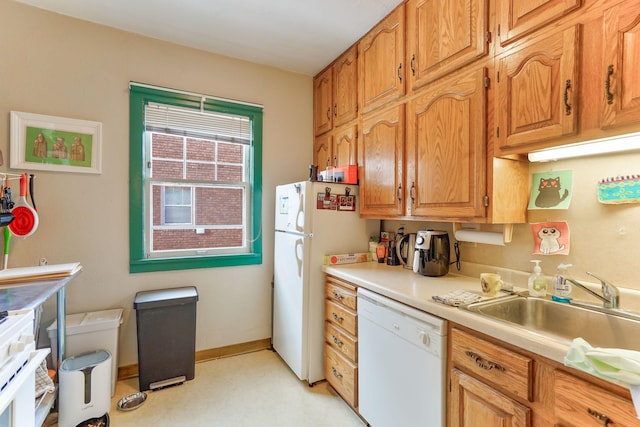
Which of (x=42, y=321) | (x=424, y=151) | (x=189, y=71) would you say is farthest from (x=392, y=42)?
(x=42, y=321)

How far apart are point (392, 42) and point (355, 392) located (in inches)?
91.5

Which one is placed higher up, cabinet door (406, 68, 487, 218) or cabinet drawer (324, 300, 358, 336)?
cabinet door (406, 68, 487, 218)

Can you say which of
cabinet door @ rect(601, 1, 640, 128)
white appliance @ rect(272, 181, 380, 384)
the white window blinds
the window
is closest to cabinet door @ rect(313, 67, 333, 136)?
the window

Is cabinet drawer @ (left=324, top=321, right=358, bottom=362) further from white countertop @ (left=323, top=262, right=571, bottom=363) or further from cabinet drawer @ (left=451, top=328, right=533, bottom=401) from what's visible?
cabinet drawer @ (left=451, top=328, right=533, bottom=401)

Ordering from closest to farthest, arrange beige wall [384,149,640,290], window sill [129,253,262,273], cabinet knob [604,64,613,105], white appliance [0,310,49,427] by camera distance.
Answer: white appliance [0,310,49,427] < cabinet knob [604,64,613,105] < beige wall [384,149,640,290] < window sill [129,253,262,273]

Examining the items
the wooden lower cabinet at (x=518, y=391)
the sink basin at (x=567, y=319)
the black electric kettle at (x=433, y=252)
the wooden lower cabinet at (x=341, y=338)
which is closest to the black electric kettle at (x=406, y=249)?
the black electric kettle at (x=433, y=252)

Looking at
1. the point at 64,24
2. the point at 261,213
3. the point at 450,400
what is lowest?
the point at 450,400

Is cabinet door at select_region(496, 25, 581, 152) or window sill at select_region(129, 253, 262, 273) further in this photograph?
window sill at select_region(129, 253, 262, 273)

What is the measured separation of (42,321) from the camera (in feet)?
6.80

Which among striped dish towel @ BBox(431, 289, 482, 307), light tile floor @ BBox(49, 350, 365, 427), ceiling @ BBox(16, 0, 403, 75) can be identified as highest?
ceiling @ BBox(16, 0, 403, 75)

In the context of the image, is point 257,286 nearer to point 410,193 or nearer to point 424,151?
point 410,193

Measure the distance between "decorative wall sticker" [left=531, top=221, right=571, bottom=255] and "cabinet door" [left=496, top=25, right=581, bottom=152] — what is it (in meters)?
0.47

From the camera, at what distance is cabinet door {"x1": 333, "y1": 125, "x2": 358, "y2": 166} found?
243 centimetres

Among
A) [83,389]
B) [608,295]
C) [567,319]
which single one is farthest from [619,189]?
[83,389]
